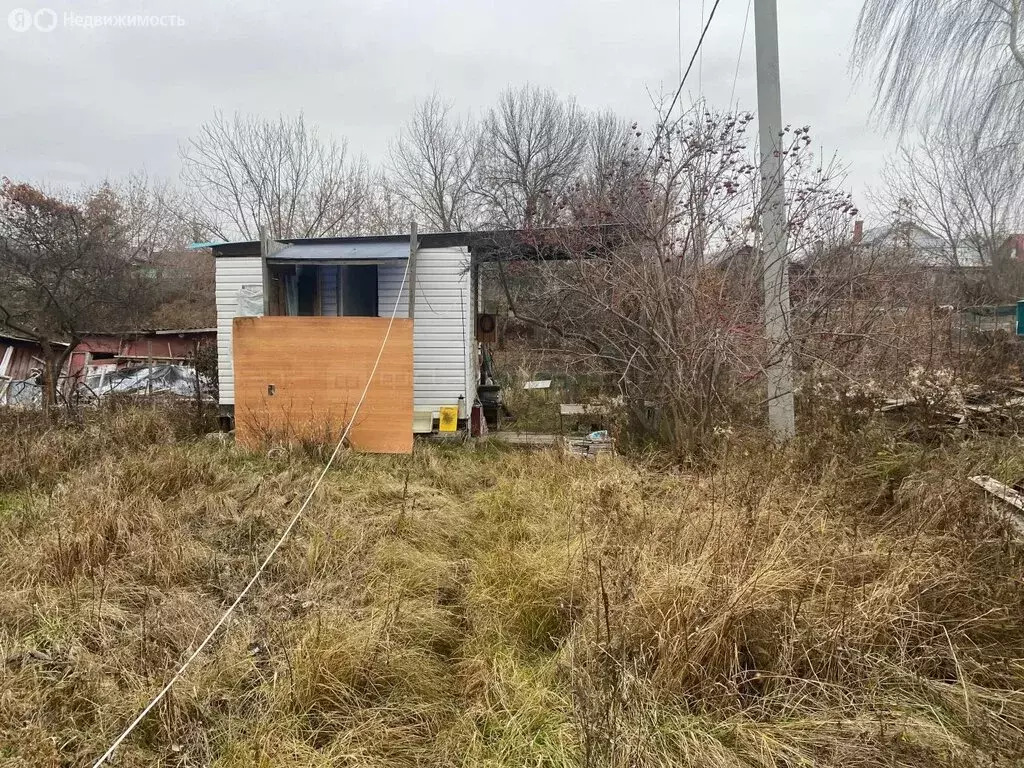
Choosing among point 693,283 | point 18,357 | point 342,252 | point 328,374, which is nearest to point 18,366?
point 18,357

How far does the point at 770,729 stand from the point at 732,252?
15.4 ft

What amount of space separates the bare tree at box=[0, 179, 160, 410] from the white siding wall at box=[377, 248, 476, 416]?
6.26 meters

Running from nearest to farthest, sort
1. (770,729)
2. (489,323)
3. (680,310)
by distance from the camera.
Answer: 1. (770,729)
2. (680,310)
3. (489,323)

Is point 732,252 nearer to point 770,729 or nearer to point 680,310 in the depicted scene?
point 680,310

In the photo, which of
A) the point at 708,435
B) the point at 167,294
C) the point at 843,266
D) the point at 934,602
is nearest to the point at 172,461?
the point at 708,435

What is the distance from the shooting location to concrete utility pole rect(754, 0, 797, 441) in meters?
5.01

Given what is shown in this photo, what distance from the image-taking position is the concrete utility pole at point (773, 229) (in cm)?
501

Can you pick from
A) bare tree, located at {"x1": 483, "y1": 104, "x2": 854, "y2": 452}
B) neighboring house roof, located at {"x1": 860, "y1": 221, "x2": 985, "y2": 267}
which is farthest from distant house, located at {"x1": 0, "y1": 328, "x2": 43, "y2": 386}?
neighboring house roof, located at {"x1": 860, "y1": 221, "x2": 985, "y2": 267}

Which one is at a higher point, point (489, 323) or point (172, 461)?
point (489, 323)

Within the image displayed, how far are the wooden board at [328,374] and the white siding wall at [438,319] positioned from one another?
5.08 ft

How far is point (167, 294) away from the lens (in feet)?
63.4

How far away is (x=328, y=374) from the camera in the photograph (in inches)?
259

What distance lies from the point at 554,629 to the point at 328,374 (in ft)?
15.6

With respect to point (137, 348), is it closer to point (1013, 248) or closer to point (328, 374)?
point (328, 374)
